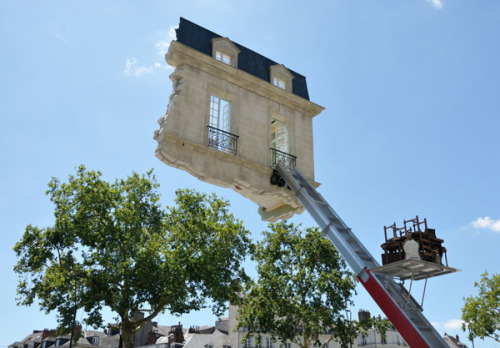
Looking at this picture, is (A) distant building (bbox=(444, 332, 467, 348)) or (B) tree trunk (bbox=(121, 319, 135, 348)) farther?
(A) distant building (bbox=(444, 332, 467, 348))

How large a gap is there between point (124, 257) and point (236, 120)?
10235mm

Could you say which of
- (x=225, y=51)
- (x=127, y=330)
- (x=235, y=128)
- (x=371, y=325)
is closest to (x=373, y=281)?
(x=235, y=128)

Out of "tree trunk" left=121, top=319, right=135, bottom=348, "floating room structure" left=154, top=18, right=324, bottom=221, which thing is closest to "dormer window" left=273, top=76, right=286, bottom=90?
"floating room structure" left=154, top=18, right=324, bottom=221

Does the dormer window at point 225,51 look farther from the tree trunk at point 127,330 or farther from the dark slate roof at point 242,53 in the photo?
the tree trunk at point 127,330

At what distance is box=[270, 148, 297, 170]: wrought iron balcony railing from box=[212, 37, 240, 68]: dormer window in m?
3.18

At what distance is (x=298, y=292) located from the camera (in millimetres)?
29406

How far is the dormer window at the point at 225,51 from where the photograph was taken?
53.0 feet

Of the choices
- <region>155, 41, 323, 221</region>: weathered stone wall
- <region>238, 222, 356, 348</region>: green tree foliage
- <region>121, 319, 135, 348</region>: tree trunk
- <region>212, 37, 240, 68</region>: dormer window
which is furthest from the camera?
<region>238, 222, 356, 348</region>: green tree foliage

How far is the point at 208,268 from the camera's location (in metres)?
21.5

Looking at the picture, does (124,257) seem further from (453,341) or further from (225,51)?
(453,341)

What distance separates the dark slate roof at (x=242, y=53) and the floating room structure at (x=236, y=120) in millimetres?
40

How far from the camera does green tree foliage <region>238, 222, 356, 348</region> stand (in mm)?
28453

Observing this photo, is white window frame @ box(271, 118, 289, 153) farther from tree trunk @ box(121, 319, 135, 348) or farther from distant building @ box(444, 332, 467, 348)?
distant building @ box(444, 332, 467, 348)

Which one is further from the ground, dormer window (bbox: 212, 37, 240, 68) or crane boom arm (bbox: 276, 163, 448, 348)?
dormer window (bbox: 212, 37, 240, 68)
